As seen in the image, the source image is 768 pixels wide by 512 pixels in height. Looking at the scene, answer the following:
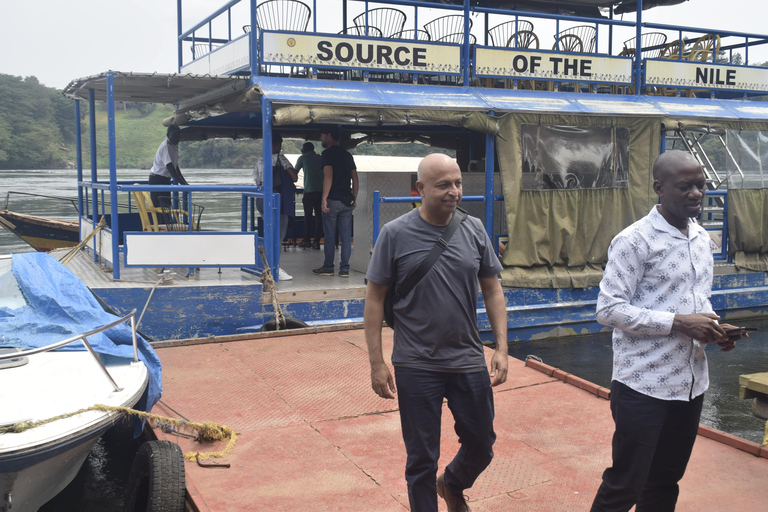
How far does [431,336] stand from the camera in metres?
3.01

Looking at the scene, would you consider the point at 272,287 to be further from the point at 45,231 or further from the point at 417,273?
the point at 45,231

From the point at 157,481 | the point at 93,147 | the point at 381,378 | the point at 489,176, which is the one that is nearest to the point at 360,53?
the point at 489,176

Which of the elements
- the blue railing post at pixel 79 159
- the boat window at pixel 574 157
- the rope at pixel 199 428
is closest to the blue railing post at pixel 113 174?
the blue railing post at pixel 79 159

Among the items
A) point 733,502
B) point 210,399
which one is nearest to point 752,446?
point 733,502

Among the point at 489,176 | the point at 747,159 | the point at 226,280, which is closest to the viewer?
the point at 226,280

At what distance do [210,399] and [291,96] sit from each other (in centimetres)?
367

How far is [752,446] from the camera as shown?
14.0 ft

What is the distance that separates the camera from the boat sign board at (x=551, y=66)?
9.21 meters

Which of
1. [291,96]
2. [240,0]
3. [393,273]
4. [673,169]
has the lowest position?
[393,273]

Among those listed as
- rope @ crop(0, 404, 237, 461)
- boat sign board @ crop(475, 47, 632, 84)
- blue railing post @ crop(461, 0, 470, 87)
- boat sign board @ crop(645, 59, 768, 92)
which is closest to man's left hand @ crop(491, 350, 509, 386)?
rope @ crop(0, 404, 237, 461)

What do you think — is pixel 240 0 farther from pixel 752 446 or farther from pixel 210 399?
pixel 752 446

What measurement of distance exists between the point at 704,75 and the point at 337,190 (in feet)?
20.1

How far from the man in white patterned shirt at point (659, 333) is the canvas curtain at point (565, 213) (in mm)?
5785

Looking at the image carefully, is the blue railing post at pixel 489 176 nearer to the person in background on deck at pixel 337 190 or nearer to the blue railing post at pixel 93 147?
the person in background on deck at pixel 337 190
